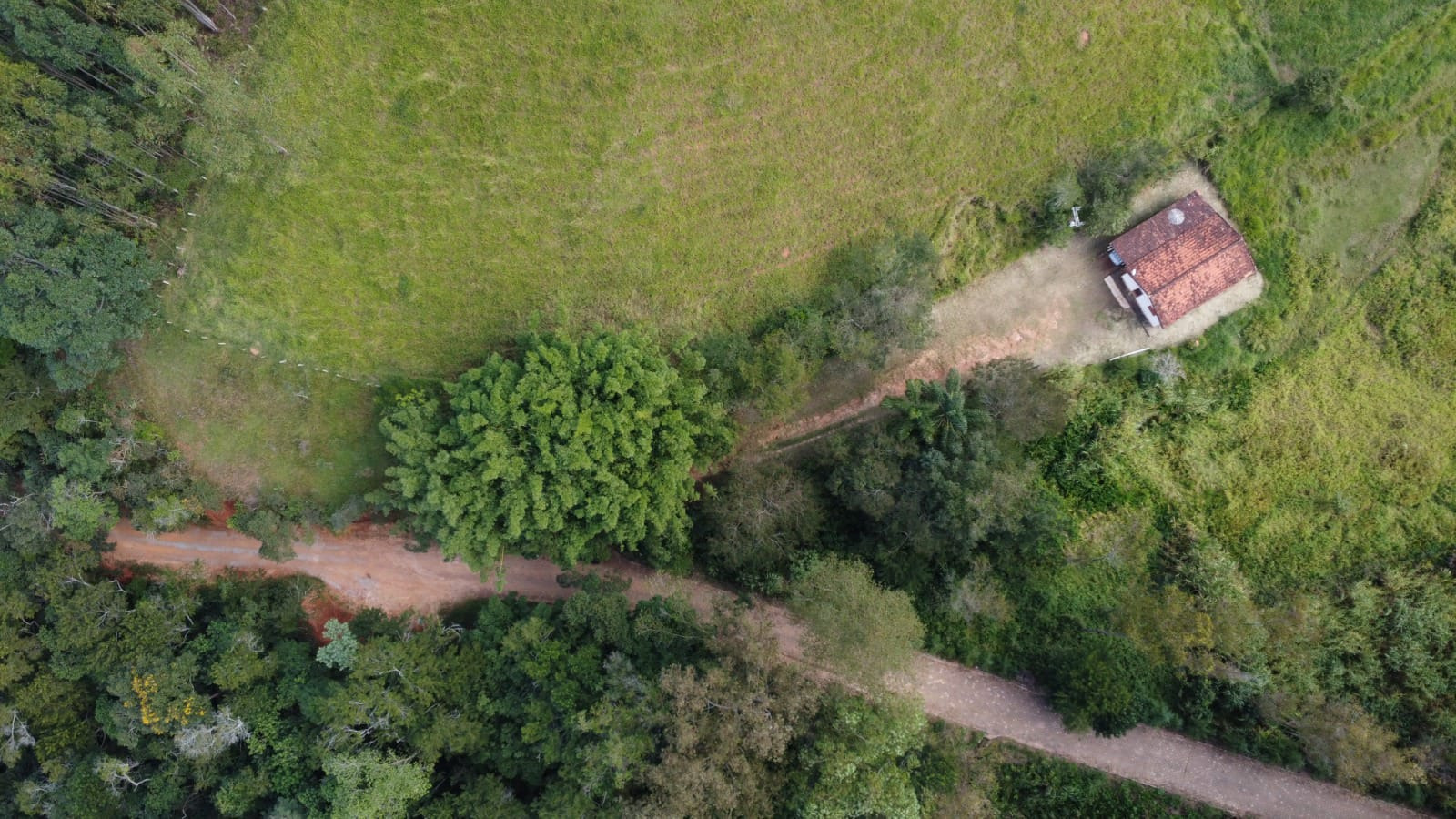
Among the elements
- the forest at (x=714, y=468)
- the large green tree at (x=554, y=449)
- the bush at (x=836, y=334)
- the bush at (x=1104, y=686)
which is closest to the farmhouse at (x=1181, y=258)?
the forest at (x=714, y=468)

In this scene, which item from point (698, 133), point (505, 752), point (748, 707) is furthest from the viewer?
point (698, 133)

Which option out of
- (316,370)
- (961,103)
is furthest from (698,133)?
(316,370)

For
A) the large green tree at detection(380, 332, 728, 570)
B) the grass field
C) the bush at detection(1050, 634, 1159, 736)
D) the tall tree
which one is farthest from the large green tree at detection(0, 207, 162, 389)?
the bush at detection(1050, 634, 1159, 736)

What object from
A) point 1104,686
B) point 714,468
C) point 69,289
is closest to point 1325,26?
point 1104,686

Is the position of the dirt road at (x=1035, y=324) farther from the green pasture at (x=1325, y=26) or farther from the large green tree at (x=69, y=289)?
the large green tree at (x=69, y=289)

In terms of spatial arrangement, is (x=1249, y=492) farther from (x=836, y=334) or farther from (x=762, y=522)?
(x=762, y=522)

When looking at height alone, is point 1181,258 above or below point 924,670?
above

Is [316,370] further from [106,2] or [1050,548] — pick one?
[1050,548]
